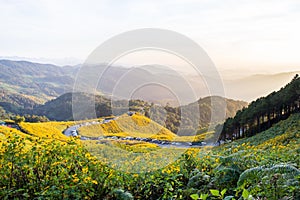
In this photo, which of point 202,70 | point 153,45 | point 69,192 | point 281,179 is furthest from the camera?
point 153,45

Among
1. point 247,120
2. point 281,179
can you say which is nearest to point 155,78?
point 281,179

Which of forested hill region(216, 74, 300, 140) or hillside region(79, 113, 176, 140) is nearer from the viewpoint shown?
hillside region(79, 113, 176, 140)

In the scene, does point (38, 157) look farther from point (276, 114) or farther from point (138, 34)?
point (276, 114)

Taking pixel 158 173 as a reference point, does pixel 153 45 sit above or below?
above

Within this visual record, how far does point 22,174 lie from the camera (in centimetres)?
516

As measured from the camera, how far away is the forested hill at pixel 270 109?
4144 centimetres

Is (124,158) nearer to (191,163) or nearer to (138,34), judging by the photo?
(191,163)

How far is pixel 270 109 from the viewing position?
145 ft

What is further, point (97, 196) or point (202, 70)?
point (202, 70)

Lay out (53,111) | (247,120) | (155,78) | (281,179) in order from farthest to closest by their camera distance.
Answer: (53,111), (247,120), (155,78), (281,179)

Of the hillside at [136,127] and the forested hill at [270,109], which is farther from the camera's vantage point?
the forested hill at [270,109]

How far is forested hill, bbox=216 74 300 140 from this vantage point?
136ft

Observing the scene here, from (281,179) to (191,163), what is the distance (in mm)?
2913

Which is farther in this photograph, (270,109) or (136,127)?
(270,109)
